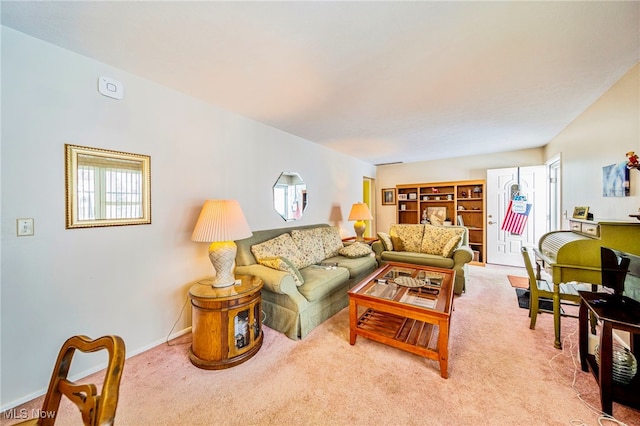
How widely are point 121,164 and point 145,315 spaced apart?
128 centimetres

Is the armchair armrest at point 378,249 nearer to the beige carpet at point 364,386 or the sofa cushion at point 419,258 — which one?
the sofa cushion at point 419,258

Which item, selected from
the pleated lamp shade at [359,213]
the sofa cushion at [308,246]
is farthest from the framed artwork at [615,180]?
the sofa cushion at [308,246]

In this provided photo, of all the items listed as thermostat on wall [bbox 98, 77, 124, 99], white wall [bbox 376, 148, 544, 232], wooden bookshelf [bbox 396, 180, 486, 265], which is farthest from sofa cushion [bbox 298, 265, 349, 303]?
white wall [bbox 376, 148, 544, 232]

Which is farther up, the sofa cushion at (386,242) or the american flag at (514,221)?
the american flag at (514,221)

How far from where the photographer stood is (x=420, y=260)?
345 centimetres

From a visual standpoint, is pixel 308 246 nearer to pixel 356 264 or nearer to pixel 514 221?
pixel 356 264

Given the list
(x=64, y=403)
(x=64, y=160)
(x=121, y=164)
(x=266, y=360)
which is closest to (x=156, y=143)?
(x=121, y=164)

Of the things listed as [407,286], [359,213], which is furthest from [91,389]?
[359,213]

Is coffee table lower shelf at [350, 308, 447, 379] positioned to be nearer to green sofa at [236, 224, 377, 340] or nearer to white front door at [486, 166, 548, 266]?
green sofa at [236, 224, 377, 340]

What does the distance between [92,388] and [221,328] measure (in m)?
1.17

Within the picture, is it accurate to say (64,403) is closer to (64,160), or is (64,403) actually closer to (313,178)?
(64,160)

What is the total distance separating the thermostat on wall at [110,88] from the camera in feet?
5.91

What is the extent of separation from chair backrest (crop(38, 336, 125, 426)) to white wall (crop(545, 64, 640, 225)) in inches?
128

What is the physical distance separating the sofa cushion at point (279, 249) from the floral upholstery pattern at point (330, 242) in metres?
0.61
